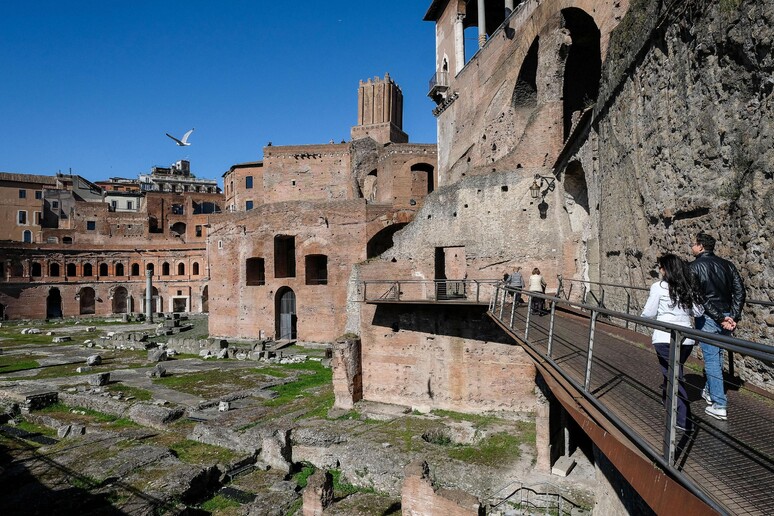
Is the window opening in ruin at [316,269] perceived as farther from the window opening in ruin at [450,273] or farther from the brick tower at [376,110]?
the brick tower at [376,110]

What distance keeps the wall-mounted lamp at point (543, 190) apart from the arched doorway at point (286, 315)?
18.0 meters

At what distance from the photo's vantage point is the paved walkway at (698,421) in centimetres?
238

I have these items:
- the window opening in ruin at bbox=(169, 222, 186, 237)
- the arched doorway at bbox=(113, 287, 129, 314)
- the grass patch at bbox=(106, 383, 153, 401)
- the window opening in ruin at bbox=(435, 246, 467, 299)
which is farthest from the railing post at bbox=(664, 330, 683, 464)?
the window opening in ruin at bbox=(169, 222, 186, 237)

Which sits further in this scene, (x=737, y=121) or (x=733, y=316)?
(x=737, y=121)

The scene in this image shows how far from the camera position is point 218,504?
9.52 metres

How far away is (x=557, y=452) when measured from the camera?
10.4m

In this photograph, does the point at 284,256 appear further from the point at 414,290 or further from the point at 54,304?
the point at 54,304

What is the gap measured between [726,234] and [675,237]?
1035mm

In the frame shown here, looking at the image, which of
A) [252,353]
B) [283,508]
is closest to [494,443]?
[283,508]

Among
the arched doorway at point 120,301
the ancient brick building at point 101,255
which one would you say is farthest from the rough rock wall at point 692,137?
the arched doorway at point 120,301

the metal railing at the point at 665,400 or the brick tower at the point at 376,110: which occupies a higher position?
the brick tower at the point at 376,110

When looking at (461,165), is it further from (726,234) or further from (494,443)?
(726,234)

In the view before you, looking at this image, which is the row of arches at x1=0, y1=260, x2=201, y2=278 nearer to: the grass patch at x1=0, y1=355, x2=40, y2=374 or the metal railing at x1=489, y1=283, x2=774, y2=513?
the grass patch at x1=0, y1=355, x2=40, y2=374

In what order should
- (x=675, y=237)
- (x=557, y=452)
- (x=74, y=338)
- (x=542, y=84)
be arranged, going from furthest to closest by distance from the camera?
(x=74, y=338), (x=542, y=84), (x=557, y=452), (x=675, y=237)
